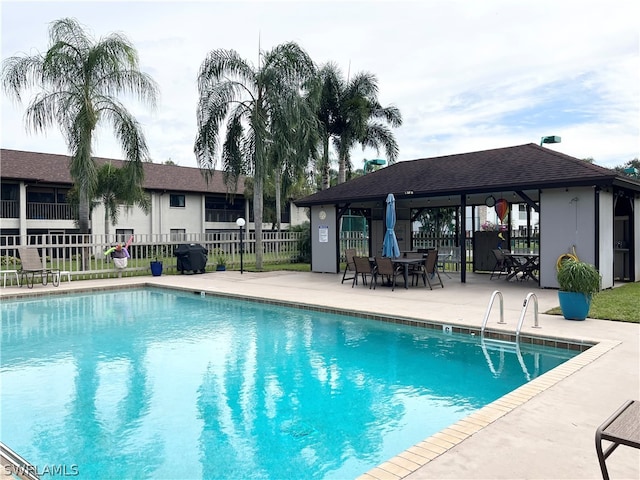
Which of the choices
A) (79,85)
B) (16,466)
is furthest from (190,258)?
(16,466)

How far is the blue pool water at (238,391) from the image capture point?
373 cm

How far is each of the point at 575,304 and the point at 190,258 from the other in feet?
42.9

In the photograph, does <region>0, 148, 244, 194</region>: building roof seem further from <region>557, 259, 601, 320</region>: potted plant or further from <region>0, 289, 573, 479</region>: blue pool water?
<region>557, 259, 601, 320</region>: potted plant

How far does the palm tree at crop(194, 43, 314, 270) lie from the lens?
17.0 meters

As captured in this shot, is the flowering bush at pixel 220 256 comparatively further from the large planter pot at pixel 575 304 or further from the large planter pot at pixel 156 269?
the large planter pot at pixel 575 304

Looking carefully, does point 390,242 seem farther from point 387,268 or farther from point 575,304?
point 575,304

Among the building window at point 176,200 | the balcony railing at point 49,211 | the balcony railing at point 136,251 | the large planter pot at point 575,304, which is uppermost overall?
the building window at point 176,200

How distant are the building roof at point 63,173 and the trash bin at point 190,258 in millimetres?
3991

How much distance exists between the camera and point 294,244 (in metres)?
21.1

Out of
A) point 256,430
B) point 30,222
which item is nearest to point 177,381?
point 256,430

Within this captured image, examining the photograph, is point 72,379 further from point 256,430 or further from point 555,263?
point 555,263

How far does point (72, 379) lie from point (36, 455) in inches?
80.9

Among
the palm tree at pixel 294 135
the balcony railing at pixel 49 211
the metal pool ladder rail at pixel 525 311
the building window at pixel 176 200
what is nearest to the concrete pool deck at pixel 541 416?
the metal pool ladder rail at pixel 525 311

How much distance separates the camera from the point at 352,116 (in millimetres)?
22281
